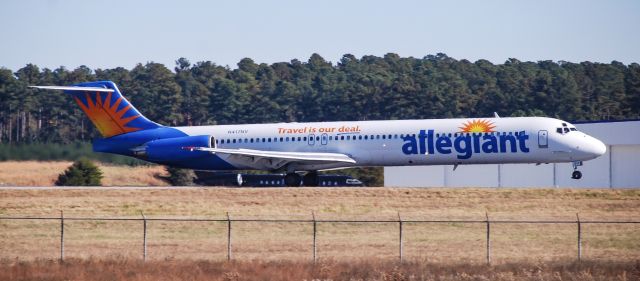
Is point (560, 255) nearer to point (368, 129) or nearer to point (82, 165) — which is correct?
point (368, 129)

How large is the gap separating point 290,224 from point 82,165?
22193mm

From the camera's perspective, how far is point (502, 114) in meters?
109

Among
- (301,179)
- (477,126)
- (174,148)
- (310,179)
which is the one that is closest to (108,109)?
(174,148)

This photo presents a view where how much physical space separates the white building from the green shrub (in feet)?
59.0

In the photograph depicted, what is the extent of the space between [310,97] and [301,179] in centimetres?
6239

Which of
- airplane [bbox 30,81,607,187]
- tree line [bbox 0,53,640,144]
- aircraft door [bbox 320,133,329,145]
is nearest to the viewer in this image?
airplane [bbox 30,81,607,187]

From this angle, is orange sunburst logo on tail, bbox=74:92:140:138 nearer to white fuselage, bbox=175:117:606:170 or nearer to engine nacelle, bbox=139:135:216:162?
engine nacelle, bbox=139:135:216:162

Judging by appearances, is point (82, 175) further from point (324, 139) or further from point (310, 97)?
point (310, 97)

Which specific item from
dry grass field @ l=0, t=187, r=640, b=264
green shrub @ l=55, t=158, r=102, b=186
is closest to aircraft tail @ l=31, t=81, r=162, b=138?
green shrub @ l=55, t=158, r=102, b=186

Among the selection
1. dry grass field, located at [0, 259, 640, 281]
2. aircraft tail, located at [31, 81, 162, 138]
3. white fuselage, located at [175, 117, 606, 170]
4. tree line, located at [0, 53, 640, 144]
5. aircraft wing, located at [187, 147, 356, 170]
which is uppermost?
tree line, located at [0, 53, 640, 144]

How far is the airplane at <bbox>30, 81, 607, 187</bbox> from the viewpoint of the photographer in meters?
52.9

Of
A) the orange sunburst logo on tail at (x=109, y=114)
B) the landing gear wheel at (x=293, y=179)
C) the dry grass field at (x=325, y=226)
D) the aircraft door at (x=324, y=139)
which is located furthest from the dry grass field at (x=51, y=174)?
the aircraft door at (x=324, y=139)

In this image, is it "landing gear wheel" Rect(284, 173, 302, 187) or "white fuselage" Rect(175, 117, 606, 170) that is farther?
"landing gear wheel" Rect(284, 173, 302, 187)

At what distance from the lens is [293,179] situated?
185ft
